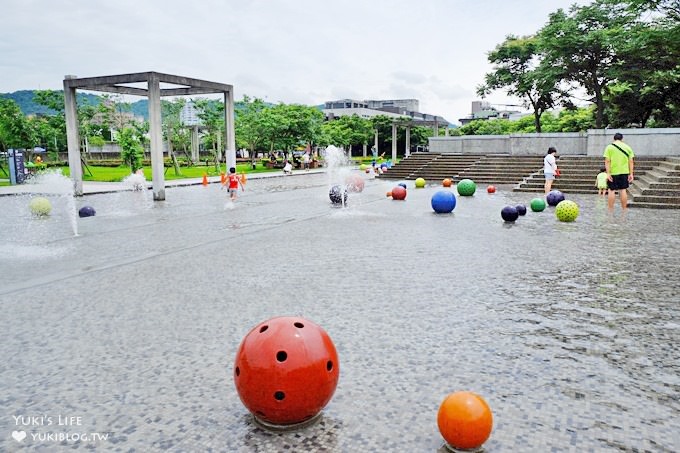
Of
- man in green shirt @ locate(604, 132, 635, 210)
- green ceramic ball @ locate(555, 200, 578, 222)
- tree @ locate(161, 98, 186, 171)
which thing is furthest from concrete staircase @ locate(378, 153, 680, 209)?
tree @ locate(161, 98, 186, 171)

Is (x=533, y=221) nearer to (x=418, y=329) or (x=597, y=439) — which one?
(x=418, y=329)

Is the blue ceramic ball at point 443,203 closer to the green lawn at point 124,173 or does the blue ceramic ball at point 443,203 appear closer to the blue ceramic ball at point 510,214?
the blue ceramic ball at point 510,214

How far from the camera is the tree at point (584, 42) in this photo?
31.7 m

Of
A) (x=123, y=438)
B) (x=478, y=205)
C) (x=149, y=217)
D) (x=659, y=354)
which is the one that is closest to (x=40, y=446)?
(x=123, y=438)

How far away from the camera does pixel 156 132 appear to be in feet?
67.3

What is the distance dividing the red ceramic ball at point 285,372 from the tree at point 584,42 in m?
32.4

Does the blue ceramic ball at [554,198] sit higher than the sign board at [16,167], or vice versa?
the sign board at [16,167]

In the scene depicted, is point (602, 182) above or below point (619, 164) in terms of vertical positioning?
below

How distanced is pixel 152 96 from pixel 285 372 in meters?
19.2

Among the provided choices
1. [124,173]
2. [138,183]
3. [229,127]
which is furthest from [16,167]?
[229,127]

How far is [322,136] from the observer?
2149 inches

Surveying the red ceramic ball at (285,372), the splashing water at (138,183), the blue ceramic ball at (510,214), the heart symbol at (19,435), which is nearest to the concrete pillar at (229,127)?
the splashing water at (138,183)

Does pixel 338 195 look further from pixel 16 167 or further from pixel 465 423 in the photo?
pixel 16 167

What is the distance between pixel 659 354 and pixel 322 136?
5110 centimetres
